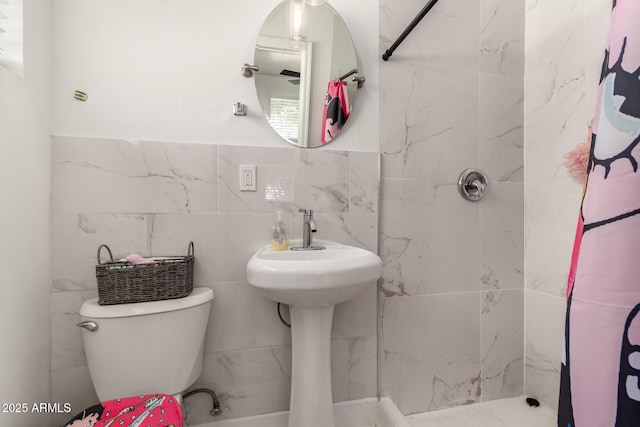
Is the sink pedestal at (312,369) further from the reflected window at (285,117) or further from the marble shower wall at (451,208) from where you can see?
the reflected window at (285,117)

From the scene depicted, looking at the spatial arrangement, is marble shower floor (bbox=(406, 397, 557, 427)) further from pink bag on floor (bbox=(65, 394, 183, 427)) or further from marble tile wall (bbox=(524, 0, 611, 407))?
pink bag on floor (bbox=(65, 394, 183, 427))

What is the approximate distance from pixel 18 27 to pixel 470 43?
1704 millimetres

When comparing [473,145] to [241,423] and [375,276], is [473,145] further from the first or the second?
[241,423]

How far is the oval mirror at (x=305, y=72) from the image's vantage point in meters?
1.28

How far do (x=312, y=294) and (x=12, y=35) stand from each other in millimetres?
1140

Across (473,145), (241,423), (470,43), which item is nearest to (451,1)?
(470,43)

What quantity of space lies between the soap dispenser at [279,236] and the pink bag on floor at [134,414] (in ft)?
1.89

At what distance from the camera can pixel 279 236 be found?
4.03 ft

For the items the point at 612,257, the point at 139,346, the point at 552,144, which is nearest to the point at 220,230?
the point at 139,346

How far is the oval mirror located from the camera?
50.4 inches

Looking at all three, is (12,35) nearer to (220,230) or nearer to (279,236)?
(220,230)

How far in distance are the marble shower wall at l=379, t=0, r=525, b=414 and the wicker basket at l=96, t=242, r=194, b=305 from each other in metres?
0.82

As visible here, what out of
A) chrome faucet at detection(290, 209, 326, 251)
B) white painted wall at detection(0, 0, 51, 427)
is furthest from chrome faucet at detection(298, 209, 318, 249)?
white painted wall at detection(0, 0, 51, 427)

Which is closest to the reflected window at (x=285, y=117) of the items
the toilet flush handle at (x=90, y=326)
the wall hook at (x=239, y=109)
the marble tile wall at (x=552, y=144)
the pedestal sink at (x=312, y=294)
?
the wall hook at (x=239, y=109)
